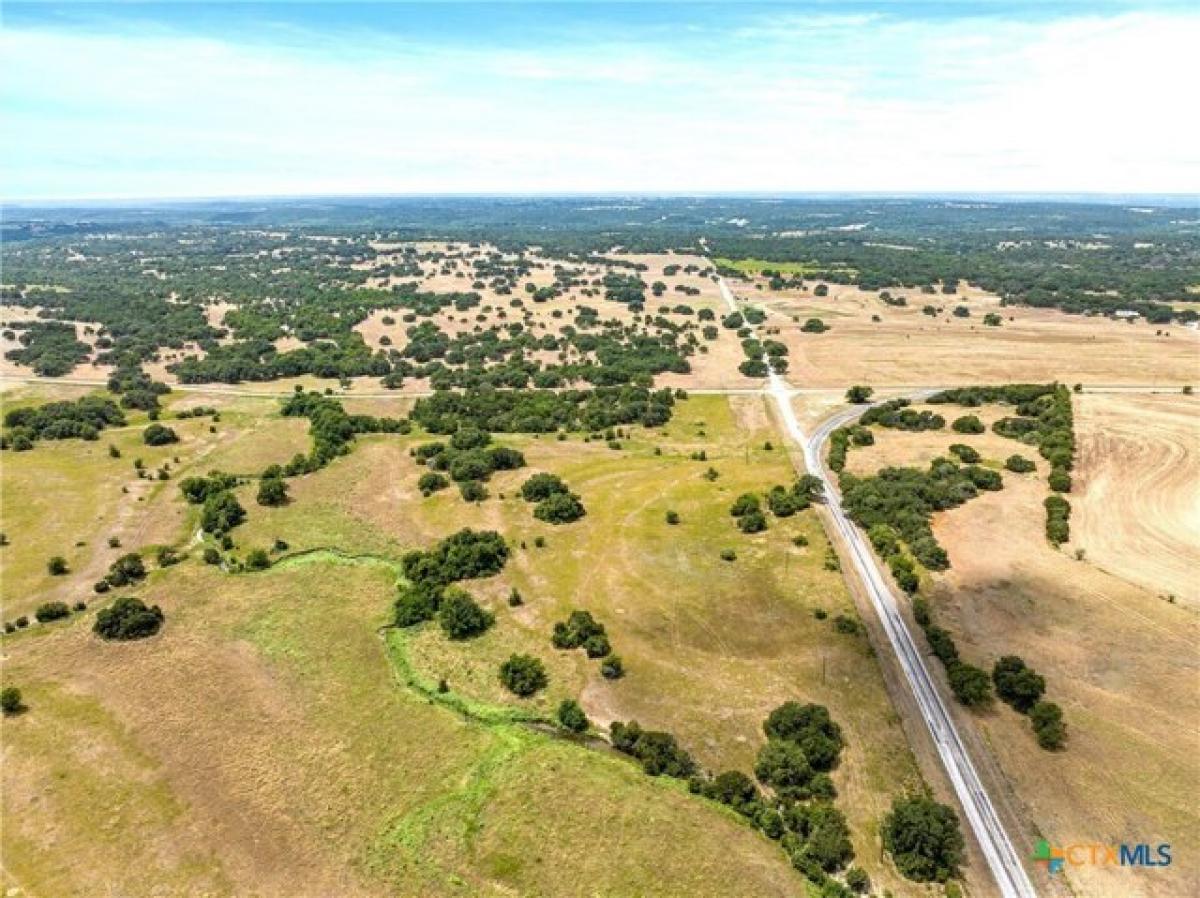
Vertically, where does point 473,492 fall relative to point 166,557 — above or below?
above

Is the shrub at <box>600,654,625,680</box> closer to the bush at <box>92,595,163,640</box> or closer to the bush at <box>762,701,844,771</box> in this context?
the bush at <box>762,701,844,771</box>

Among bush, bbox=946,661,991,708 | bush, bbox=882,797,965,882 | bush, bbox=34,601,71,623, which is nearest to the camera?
bush, bbox=882,797,965,882

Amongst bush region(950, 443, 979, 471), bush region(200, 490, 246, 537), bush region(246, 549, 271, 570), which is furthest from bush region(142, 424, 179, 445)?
bush region(950, 443, 979, 471)

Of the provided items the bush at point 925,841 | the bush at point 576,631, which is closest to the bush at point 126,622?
the bush at point 576,631

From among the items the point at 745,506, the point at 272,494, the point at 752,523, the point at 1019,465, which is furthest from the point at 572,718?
the point at 1019,465

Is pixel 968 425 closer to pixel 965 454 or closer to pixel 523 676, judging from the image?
pixel 965 454

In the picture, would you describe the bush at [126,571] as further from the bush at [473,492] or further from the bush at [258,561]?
the bush at [473,492]
